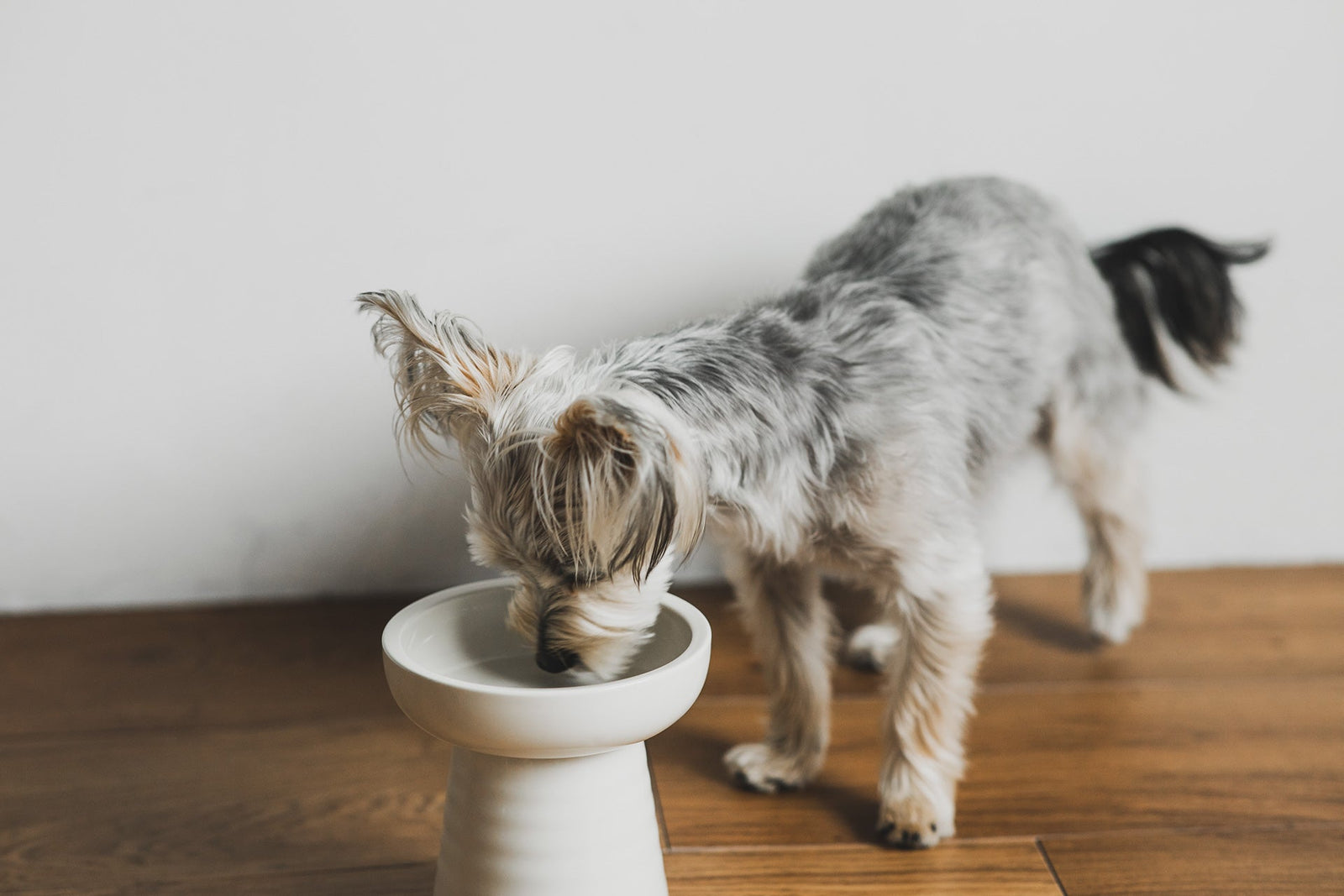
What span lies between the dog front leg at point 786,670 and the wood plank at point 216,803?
0.50 metres

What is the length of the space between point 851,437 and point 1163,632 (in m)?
1.13

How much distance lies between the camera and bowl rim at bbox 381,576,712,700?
1097 mm

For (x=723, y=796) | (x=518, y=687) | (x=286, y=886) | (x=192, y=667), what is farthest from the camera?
(x=192, y=667)

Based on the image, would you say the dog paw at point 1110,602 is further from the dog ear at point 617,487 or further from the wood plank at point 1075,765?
the dog ear at point 617,487

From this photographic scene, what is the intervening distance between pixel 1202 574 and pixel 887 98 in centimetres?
128

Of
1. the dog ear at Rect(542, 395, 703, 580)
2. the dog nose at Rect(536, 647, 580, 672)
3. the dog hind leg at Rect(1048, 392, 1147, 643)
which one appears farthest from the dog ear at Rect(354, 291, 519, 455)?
the dog hind leg at Rect(1048, 392, 1147, 643)

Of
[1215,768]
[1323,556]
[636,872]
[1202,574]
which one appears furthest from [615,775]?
[1323,556]

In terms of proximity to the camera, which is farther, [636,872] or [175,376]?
[175,376]

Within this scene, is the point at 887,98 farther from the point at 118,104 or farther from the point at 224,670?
the point at 224,670

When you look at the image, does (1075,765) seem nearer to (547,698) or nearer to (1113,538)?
(1113,538)

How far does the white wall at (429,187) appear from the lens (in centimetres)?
199

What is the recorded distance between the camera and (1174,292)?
6.90 ft

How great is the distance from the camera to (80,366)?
211cm

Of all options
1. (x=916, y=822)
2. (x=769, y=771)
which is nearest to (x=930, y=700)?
(x=916, y=822)
